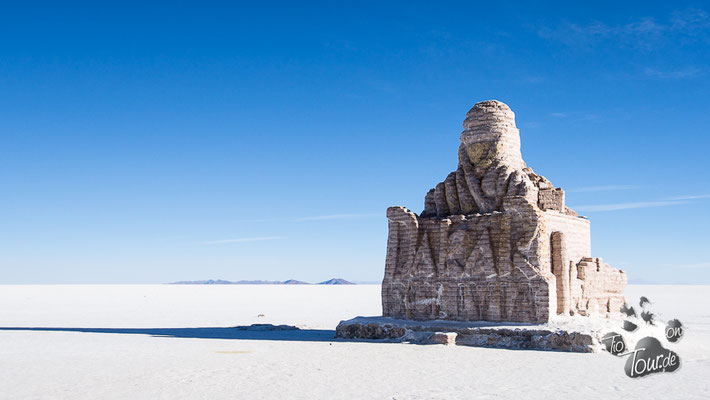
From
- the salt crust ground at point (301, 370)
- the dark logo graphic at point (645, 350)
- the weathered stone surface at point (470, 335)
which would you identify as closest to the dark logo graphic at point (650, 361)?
the dark logo graphic at point (645, 350)

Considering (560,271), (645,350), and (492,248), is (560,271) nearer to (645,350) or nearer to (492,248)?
(492,248)

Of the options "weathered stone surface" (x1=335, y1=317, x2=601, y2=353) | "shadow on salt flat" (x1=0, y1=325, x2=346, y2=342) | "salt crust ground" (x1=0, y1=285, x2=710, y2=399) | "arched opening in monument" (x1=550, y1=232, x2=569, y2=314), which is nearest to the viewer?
"salt crust ground" (x1=0, y1=285, x2=710, y2=399)

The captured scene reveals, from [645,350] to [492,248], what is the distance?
5441 mm

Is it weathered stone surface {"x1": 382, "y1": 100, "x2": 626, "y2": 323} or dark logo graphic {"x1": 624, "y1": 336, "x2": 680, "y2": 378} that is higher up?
weathered stone surface {"x1": 382, "y1": 100, "x2": 626, "y2": 323}

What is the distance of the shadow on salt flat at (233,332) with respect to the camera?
23344 millimetres

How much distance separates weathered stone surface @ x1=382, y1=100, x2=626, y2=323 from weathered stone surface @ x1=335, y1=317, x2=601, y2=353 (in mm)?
718

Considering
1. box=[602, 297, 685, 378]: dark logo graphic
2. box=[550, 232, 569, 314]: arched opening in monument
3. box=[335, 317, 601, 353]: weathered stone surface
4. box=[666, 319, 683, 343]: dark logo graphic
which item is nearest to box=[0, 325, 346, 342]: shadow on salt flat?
box=[335, 317, 601, 353]: weathered stone surface

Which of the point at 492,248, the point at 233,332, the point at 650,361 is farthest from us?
the point at 233,332

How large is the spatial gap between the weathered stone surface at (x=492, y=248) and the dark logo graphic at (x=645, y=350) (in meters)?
1.72

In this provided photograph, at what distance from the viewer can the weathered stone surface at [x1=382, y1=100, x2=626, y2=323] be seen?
65.5ft

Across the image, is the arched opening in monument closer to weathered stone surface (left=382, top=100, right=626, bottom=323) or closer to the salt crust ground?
weathered stone surface (left=382, top=100, right=626, bottom=323)

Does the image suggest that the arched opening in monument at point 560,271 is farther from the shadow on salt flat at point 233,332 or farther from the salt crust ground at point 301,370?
the shadow on salt flat at point 233,332

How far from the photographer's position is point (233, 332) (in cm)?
2570

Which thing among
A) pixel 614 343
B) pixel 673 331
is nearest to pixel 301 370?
pixel 614 343
